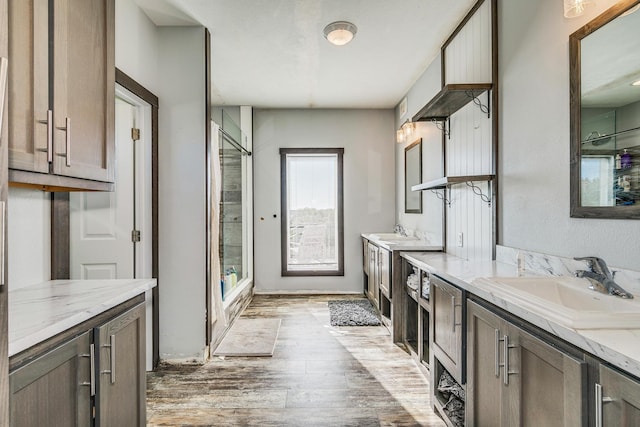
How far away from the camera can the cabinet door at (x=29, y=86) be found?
1.13m

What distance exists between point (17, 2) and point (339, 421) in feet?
8.03

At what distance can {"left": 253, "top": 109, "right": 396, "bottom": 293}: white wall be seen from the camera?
16.9 feet

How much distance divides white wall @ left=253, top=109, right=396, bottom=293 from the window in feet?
0.44

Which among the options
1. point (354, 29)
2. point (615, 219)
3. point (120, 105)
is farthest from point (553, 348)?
point (120, 105)

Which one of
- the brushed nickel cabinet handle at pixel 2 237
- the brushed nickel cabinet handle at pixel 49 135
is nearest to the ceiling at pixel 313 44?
the brushed nickel cabinet handle at pixel 49 135

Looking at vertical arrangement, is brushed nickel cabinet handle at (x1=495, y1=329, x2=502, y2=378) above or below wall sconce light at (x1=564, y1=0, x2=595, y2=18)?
below

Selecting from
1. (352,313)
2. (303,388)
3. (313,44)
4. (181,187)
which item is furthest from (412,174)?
(303,388)

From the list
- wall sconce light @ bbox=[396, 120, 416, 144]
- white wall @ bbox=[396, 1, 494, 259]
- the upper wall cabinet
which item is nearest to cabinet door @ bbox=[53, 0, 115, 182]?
the upper wall cabinet

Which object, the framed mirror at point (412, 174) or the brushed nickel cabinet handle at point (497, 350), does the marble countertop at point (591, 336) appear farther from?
the framed mirror at point (412, 174)

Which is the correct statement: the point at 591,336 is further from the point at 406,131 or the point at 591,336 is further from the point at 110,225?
the point at 406,131

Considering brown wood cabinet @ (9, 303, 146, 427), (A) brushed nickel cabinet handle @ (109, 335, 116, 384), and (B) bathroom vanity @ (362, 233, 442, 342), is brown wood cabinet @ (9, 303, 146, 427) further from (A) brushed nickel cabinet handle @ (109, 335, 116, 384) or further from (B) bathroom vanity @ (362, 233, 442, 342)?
(B) bathroom vanity @ (362, 233, 442, 342)

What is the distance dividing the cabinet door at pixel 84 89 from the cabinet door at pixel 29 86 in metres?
0.05

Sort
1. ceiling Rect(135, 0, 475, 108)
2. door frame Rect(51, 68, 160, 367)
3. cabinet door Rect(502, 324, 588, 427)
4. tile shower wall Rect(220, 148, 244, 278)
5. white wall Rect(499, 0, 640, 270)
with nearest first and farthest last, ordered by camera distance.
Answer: cabinet door Rect(502, 324, 588, 427), white wall Rect(499, 0, 640, 270), door frame Rect(51, 68, 160, 367), ceiling Rect(135, 0, 475, 108), tile shower wall Rect(220, 148, 244, 278)

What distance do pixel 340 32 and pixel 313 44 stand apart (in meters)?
0.40
